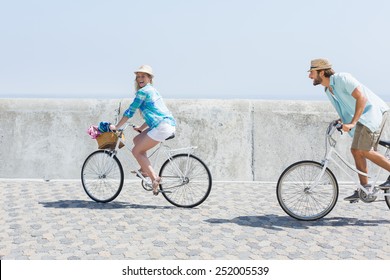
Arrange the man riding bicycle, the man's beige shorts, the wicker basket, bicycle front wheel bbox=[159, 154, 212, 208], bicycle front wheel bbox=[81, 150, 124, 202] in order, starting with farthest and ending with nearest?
bicycle front wheel bbox=[81, 150, 124, 202] → the wicker basket → bicycle front wheel bbox=[159, 154, 212, 208] → the man's beige shorts → the man riding bicycle

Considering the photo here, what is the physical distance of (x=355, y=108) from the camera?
19.4 ft

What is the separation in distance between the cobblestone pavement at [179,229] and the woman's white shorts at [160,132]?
88 cm

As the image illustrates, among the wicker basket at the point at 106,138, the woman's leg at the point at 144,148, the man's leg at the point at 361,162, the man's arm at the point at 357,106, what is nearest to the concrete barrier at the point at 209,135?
the wicker basket at the point at 106,138

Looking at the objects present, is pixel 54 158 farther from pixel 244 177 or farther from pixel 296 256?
pixel 296 256

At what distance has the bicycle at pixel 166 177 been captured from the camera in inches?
273

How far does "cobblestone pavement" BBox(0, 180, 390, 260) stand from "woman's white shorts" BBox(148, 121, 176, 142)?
2.89 ft

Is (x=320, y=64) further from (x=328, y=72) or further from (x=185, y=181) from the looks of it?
(x=185, y=181)

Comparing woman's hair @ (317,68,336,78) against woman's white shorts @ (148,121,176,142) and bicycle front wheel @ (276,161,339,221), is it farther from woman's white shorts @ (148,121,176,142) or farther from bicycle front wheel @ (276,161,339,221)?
woman's white shorts @ (148,121,176,142)

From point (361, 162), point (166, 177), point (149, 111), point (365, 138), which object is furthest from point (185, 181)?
point (365, 138)

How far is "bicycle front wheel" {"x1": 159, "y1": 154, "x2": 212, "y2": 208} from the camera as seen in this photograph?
691 centimetres

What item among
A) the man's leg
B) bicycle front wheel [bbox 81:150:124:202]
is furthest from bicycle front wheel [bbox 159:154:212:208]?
the man's leg

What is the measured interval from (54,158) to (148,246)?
4.10m
